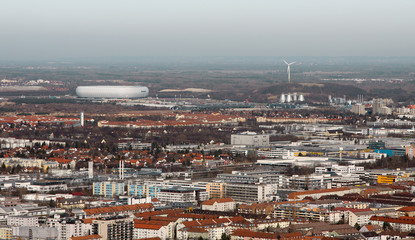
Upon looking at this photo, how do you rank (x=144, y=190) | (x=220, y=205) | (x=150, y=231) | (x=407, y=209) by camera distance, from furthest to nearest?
(x=144, y=190)
(x=220, y=205)
(x=407, y=209)
(x=150, y=231)

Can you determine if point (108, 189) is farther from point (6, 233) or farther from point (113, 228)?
point (113, 228)

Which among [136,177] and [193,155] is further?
[193,155]

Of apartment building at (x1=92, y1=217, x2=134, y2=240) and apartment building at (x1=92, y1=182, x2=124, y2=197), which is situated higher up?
apartment building at (x1=92, y1=217, x2=134, y2=240)

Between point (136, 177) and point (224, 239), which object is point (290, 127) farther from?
point (224, 239)

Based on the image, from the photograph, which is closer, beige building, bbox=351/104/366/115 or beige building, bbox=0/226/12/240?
beige building, bbox=0/226/12/240

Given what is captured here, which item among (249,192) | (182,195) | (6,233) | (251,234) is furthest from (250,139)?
(251,234)

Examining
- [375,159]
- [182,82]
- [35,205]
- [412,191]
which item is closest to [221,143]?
[375,159]

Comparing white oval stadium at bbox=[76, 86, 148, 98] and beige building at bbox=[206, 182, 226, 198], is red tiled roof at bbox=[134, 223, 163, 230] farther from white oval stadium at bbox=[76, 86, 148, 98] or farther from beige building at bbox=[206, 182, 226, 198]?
white oval stadium at bbox=[76, 86, 148, 98]

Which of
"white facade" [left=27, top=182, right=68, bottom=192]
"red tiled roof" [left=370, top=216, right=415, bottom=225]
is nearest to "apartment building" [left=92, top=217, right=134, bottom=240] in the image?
"red tiled roof" [left=370, top=216, right=415, bottom=225]
